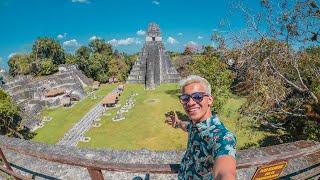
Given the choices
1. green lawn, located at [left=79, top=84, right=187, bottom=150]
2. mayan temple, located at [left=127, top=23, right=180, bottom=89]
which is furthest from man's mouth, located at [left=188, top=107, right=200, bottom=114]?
mayan temple, located at [left=127, top=23, right=180, bottom=89]

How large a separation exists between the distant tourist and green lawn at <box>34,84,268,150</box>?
45.0 ft

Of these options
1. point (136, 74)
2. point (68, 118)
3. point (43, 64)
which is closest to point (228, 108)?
point (68, 118)

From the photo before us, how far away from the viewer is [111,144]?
2398 cm

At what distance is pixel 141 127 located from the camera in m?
27.7

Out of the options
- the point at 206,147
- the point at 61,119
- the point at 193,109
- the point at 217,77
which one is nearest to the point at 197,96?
the point at 193,109

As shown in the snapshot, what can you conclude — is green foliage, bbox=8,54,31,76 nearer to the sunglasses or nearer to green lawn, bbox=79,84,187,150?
green lawn, bbox=79,84,187,150

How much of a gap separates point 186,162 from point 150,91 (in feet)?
136

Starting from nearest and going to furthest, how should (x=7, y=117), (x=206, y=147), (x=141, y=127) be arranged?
(x=206, y=147), (x=7, y=117), (x=141, y=127)

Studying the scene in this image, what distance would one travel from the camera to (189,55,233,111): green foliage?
28109 millimetres

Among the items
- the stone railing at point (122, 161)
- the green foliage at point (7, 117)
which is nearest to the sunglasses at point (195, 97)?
the stone railing at point (122, 161)

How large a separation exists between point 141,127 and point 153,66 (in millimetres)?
24815

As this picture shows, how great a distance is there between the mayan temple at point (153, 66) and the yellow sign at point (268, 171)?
4331 cm

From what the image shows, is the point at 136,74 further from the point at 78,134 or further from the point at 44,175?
the point at 44,175

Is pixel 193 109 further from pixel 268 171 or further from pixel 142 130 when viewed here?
pixel 142 130
